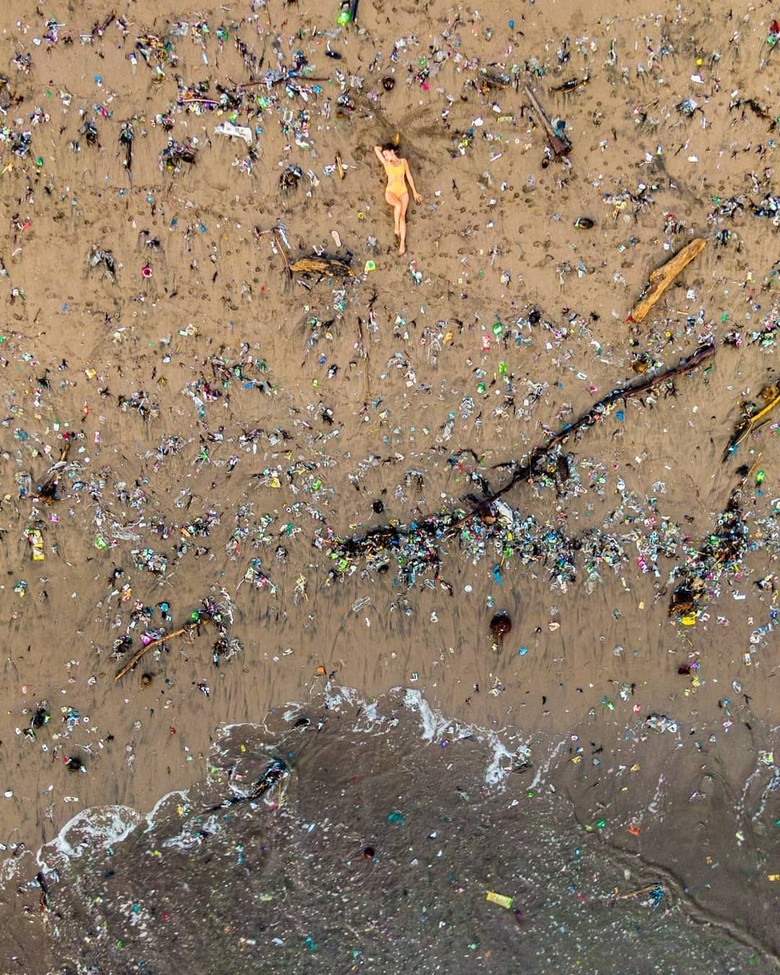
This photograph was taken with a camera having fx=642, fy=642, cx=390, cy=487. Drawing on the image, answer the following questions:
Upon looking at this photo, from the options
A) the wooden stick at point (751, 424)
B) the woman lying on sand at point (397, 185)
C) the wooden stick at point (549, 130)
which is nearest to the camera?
the woman lying on sand at point (397, 185)

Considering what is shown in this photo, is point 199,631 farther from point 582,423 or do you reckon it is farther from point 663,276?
point 663,276

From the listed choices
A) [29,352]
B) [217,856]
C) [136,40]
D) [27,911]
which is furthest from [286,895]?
[136,40]

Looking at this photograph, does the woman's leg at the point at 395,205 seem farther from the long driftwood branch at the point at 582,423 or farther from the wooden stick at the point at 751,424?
the wooden stick at the point at 751,424

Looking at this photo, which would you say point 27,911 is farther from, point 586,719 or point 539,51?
point 539,51

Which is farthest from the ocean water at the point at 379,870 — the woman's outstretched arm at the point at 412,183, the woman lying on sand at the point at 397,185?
the woman's outstretched arm at the point at 412,183

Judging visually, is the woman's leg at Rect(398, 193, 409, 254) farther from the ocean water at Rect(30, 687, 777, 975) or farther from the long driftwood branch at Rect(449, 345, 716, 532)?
the ocean water at Rect(30, 687, 777, 975)

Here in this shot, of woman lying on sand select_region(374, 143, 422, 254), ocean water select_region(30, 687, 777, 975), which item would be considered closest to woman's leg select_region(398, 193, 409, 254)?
woman lying on sand select_region(374, 143, 422, 254)
